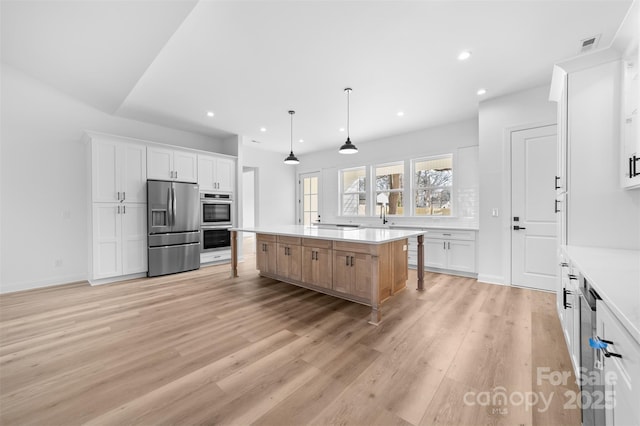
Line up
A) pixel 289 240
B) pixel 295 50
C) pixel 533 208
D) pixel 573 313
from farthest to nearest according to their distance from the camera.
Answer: pixel 289 240 < pixel 533 208 < pixel 295 50 < pixel 573 313

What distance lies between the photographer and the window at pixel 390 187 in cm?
582

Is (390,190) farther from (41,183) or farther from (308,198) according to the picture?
(41,183)

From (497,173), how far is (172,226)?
559 cm

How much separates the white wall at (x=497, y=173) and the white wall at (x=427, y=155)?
77 cm

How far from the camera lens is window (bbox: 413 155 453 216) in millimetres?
5111

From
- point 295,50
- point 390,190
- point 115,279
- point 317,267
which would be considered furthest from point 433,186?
point 115,279

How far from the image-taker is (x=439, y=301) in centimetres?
325

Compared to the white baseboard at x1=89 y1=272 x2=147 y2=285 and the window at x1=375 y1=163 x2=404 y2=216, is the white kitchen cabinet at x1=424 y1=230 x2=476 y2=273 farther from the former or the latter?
the white baseboard at x1=89 y1=272 x2=147 y2=285

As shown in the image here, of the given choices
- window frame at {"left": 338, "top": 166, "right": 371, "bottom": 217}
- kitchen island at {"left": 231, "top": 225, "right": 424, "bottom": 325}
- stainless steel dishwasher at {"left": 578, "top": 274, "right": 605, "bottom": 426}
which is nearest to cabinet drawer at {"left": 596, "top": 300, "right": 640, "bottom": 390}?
stainless steel dishwasher at {"left": 578, "top": 274, "right": 605, "bottom": 426}

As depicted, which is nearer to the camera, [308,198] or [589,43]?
[589,43]

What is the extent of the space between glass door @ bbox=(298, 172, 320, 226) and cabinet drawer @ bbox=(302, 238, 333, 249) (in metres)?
3.94

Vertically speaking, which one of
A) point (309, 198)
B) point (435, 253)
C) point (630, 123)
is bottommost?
point (435, 253)

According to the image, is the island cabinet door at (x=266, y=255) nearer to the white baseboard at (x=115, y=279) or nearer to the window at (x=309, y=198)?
the white baseboard at (x=115, y=279)

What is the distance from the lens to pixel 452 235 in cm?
453
